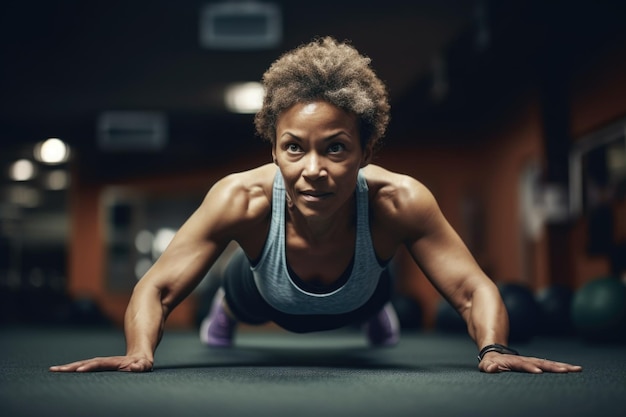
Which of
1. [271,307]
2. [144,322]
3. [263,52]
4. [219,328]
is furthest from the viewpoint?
[263,52]

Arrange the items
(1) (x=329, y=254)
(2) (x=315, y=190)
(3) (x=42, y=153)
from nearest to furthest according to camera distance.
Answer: (2) (x=315, y=190) → (1) (x=329, y=254) → (3) (x=42, y=153)

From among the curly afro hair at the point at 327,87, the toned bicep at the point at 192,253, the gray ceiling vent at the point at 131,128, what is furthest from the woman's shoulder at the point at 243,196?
the gray ceiling vent at the point at 131,128

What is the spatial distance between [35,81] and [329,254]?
22.0ft

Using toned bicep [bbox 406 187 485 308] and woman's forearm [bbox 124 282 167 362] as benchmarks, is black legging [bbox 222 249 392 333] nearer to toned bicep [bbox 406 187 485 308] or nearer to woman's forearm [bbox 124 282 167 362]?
toned bicep [bbox 406 187 485 308]

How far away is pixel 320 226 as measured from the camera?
2484mm

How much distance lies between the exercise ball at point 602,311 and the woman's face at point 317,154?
100 inches

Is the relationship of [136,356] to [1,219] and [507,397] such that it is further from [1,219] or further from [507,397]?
[1,219]

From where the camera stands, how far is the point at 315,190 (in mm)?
2234

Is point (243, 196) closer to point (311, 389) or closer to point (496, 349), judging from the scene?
point (311, 389)

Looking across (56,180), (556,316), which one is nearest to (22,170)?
(56,180)

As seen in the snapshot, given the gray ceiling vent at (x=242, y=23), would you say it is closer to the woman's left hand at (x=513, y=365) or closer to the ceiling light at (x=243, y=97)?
the ceiling light at (x=243, y=97)

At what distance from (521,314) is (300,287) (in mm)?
2101

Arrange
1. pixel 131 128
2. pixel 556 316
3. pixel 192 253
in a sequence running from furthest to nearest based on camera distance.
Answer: pixel 131 128 < pixel 556 316 < pixel 192 253

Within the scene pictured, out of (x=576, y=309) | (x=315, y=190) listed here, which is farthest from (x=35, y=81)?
(x=315, y=190)
